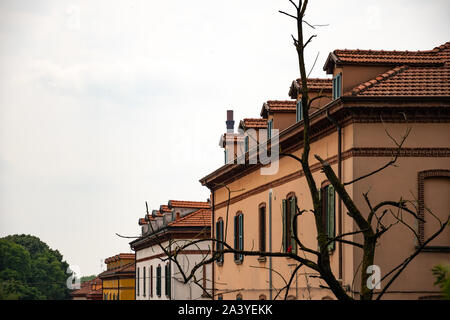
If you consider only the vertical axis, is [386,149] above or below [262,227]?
above

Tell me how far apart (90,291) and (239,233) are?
221 feet

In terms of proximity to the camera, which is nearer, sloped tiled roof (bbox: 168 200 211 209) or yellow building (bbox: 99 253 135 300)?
sloped tiled roof (bbox: 168 200 211 209)

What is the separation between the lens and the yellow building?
234 feet

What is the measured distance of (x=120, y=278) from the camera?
74.6 metres

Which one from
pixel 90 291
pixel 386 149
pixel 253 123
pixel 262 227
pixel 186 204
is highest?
pixel 253 123

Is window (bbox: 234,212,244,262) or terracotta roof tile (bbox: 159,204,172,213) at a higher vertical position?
terracotta roof tile (bbox: 159,204,172,213)

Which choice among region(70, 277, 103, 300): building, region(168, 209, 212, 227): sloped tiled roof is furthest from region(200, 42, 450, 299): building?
region(70, 277, 103, 300): building

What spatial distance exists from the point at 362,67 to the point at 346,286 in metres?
6.25

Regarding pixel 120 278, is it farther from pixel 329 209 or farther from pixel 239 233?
pixel 329 209

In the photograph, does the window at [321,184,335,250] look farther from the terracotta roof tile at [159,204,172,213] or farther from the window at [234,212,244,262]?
the terracotta roof tile at [159,204,172,213]

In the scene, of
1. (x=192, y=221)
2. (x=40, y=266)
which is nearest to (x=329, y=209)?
(x=192, y=221)

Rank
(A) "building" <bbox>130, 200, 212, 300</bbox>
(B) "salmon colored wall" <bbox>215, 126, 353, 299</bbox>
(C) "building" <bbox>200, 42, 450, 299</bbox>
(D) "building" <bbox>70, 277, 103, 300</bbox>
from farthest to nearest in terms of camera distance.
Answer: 1. (D) "building" <bbox>70, 277, 103, 300</bbox>
2. (A) "building" <bbox>130, 200, 212, 300</bbox>
3. (B) "salmon colored wall" <bbox>215, 126, 353, 299</bbox>
4. (C) "building" <bbox>200, 42, 450, 299</bbox>

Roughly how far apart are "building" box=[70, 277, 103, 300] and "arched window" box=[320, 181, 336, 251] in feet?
218
